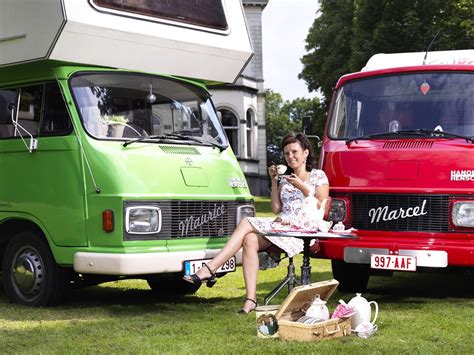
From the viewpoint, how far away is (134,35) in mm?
7992

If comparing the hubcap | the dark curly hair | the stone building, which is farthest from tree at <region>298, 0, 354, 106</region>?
the hubcap

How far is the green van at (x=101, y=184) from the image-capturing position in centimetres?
744

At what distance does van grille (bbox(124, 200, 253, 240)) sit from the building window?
29.6m

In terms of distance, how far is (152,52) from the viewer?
8234 mm

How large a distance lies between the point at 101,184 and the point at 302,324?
2423 mm

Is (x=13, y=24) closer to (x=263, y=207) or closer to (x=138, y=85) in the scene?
(x=138, y=85)

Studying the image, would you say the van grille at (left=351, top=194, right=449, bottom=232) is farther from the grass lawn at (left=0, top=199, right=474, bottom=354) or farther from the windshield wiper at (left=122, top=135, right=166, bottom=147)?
the windshield wiper at (left=122, top=135, right=166, bottom=147)

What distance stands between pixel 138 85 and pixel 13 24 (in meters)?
1.32

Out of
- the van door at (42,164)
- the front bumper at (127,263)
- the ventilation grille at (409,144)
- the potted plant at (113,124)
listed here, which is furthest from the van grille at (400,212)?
the van door at (42,164)

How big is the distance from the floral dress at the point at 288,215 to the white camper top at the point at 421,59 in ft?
7.10

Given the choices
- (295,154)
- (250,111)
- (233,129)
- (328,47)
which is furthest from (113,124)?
(250,111)

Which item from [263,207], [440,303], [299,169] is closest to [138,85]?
[299,169]

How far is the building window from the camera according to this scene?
38000 mm

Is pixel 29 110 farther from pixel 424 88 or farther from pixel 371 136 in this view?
pixel 424 88
